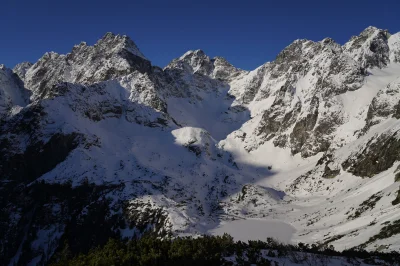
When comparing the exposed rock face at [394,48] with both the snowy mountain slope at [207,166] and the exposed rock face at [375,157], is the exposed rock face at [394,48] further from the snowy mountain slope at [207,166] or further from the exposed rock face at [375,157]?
the exposed rock face at [375,157]

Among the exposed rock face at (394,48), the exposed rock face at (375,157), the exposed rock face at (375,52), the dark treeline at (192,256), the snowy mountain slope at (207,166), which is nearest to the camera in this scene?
the dark treeline at (192,256)

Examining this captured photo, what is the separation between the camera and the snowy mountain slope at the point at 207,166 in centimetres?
7646

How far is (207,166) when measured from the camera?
125562mm

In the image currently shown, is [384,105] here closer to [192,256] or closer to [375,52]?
[375,52]

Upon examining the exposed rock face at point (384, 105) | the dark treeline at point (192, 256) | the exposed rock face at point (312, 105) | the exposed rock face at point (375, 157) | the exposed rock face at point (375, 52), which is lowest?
the dark treeline at point (192, 256)

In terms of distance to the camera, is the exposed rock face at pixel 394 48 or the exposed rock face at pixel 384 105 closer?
the exposed rock face at pixel 384 105

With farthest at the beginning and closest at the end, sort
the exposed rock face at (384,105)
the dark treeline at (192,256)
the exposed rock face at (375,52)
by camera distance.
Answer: the exposed rock face at (375,52)
the exposed rock face at (384,105)
the dark treeline at (192,256)

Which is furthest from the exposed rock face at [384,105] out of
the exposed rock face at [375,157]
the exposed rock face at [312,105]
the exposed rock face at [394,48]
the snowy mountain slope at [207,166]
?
the exposed rock face at [394,48]

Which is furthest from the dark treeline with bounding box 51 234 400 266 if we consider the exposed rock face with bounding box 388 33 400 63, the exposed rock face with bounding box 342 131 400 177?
the exposed rock face with bounding box 388 33 400 63

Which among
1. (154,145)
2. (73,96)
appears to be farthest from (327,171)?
(73,96)

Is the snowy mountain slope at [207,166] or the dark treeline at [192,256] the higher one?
the snowy mountain slope at [207,166]

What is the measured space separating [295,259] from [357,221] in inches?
1516

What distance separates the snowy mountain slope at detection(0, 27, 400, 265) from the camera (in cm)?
7646

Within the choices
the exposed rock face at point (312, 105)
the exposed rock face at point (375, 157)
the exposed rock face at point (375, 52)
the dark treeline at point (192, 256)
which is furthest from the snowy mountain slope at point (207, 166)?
the dark treeline at point (192, 256)
